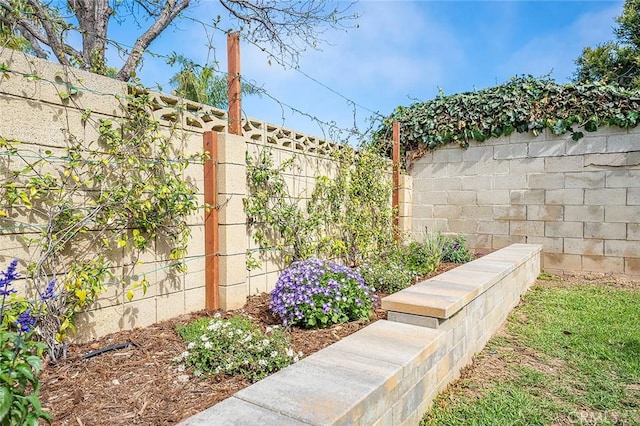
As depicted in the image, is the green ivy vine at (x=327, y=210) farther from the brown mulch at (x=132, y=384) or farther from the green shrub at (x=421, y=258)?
the brown mulch at (x=132, y=384)

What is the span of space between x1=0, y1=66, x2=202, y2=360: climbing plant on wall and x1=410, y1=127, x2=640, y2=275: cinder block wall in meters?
4.55

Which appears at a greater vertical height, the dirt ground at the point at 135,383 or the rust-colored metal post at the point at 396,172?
the rust-colored metal post at the point at 396,172

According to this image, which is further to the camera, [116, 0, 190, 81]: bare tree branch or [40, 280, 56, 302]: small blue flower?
[116, 0, 190, 81]: bare tree branch

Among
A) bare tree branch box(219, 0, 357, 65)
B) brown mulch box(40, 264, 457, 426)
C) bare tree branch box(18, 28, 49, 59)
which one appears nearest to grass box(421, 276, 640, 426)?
brown mulch box(40, 264, 457, 426)

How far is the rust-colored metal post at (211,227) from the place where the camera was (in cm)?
304

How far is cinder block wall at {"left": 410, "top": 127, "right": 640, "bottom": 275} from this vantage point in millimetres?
5017

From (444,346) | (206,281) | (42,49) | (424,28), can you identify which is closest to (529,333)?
(444,346)

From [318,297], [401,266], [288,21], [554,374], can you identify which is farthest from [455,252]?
[288,21]

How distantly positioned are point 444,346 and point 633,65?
11.4 metres

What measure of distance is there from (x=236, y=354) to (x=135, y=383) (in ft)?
1.66

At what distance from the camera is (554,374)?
2.49 meters

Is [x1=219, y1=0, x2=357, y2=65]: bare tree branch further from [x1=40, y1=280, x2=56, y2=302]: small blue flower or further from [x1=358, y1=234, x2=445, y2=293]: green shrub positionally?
[x1=40, y1=280, x2=56, y2=302]: small blue flower

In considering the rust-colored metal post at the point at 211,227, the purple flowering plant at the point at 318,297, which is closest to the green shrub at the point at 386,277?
the purple flowering plant at the point at 318,297

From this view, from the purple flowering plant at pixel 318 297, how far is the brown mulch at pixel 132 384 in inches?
8.4
